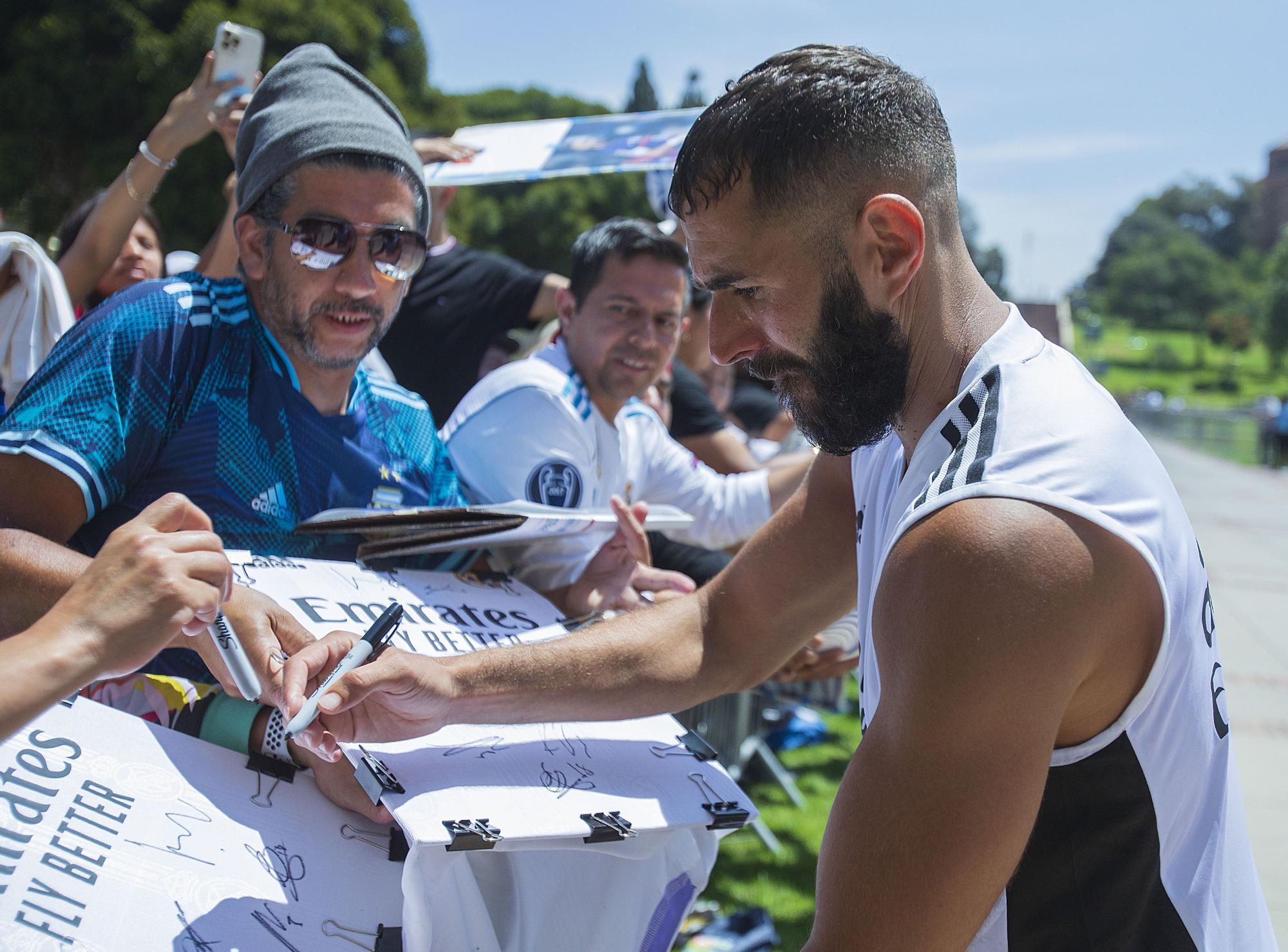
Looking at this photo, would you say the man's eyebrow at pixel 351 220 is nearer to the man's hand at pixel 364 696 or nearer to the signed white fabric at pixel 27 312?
the man's hand at pixel 364 696

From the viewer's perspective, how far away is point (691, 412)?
5.02 meters

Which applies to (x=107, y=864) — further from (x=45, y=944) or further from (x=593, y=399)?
(x=593, y=399)

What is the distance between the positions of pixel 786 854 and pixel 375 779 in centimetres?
342

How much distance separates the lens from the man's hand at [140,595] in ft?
4.11

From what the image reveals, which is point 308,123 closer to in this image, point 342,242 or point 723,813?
point 342,242

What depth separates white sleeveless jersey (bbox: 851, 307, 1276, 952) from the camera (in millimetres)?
1347

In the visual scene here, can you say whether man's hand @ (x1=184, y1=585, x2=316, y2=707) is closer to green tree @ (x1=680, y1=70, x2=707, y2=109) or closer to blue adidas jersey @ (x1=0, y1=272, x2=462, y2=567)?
blue adidas jersey @ (x1=0, y1=272, x2=462, y2=567)

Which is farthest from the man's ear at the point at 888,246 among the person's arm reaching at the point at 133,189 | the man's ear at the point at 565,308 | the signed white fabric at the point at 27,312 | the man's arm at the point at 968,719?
the person's arm reaching at the point at 133,189

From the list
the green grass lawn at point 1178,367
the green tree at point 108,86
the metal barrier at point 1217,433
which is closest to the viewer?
the green tree at point 108,86

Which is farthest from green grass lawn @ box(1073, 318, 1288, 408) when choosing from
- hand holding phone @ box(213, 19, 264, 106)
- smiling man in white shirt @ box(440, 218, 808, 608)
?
hand holding phone @ box(213, 19, 264, 106)

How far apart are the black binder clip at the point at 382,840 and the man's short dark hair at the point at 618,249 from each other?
232cm

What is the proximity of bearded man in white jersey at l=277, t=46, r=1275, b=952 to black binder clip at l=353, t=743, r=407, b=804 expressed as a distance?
0.20 ft

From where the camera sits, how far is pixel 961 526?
4.23 feet

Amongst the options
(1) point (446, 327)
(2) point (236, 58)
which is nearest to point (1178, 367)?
(1) point (446, 327)
